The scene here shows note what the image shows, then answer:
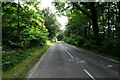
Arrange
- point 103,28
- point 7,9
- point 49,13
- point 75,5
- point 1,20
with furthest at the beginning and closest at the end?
point 49,13 < point 103,28 < point 75,5 < point 7,9 < point 1,20

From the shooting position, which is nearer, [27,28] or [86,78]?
[86,78]

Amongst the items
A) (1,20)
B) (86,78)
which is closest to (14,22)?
(1,20)

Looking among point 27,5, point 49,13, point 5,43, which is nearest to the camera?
point 5,43

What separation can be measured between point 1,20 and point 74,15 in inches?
1016

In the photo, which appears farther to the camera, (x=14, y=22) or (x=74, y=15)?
(x=74, y=15)

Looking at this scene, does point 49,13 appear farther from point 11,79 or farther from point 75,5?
point 11,79

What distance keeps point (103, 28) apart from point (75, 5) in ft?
30.5

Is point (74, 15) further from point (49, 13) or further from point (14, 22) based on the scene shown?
point (49, 13)

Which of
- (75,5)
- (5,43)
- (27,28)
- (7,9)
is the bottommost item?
(5,43)

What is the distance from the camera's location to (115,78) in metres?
10.2

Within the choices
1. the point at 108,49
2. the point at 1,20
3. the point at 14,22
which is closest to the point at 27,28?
the point at 14,22

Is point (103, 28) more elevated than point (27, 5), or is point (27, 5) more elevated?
point (27, 5)

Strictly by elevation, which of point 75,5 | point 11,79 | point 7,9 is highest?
point 75,5

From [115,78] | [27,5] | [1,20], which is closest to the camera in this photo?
[115,78]
